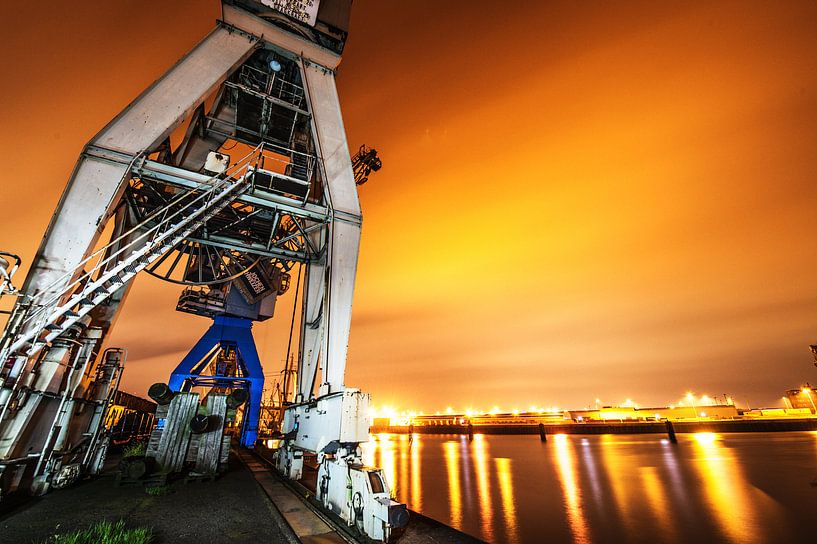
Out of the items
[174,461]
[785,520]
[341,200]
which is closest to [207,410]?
[174,461]

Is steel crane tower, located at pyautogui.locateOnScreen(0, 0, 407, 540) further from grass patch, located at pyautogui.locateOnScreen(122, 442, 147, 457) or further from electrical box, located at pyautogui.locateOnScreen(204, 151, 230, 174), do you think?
grass patch, located at pyautogui.locateOnScreen(122, 442, 147, 457)

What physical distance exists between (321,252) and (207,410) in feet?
15.6

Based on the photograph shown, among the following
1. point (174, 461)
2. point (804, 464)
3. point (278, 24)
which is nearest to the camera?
point (174, 461)

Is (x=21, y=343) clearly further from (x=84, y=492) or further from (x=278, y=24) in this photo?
(x=278, y=24)

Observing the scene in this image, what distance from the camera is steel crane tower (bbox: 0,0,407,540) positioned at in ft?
17.0

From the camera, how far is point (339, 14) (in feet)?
31.9

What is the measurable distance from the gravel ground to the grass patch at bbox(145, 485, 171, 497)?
9 centimetres

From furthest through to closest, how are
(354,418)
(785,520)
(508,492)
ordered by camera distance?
(508,492) < (785,520) < (354,418)

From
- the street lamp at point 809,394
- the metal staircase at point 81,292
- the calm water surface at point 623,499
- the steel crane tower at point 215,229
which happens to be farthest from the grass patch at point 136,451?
the street lamp at point 809,394

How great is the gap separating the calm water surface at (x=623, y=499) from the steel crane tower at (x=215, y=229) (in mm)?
7489

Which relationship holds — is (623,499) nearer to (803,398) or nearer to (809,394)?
(809,394)

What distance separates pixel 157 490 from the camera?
6.04m

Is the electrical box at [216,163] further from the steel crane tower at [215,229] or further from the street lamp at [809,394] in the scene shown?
the street lamp at [809,394]

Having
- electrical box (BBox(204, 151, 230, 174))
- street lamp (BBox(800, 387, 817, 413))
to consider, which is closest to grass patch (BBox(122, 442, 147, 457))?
electrical box (BBox(204, 151, 230, 174))
